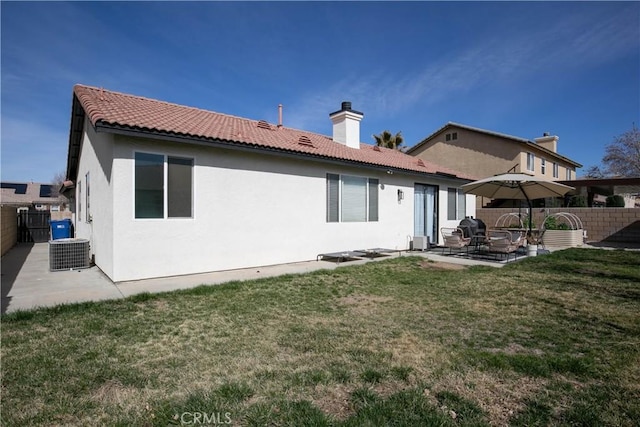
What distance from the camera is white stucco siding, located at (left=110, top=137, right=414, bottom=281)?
7477 mm

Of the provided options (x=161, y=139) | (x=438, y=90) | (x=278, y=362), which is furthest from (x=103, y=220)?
(x=438, y=90)

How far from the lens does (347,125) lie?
50.1 feet

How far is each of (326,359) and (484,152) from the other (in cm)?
2779

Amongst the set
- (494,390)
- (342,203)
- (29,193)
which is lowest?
(494,390)

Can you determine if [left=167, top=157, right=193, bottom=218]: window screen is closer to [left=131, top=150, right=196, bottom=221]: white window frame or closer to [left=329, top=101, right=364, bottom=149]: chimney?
[left=131, top=150, right=196, bottom=221]: white window frame

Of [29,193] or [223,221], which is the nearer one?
[223,221]

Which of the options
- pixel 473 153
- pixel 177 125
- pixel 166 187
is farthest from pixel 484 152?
pixel 166 187

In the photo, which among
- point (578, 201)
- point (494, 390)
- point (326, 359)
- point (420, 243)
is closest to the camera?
point (494, 390)

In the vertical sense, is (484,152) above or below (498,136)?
below

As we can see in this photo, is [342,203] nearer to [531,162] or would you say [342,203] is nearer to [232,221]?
[232,221]

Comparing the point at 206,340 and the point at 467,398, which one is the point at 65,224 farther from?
the point at 467,398

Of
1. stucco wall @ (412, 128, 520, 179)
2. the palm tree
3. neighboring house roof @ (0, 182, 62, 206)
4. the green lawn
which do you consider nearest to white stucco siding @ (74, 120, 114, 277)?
the green lawn

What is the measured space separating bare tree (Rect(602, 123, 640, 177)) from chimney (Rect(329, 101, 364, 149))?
128 feet

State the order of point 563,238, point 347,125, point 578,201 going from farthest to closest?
point 578,201 → point 563,238 → point 347,125
